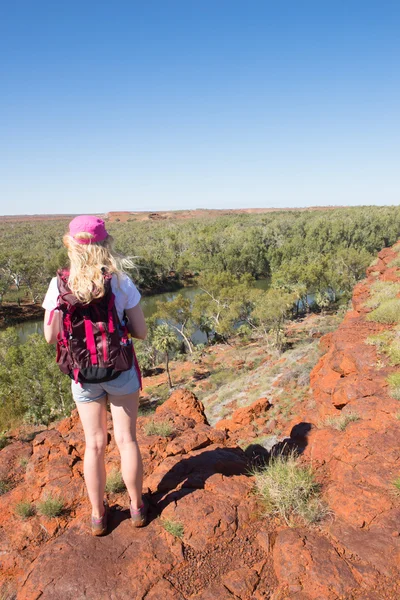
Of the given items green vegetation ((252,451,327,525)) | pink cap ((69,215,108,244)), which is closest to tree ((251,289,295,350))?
green vegetation ((252,451,327,525))

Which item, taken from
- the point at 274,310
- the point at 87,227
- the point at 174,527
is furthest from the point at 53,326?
the point at 274,310

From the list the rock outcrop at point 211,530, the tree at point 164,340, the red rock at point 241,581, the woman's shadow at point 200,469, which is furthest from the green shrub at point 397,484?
the tree at point 164,340

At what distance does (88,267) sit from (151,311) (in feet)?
174

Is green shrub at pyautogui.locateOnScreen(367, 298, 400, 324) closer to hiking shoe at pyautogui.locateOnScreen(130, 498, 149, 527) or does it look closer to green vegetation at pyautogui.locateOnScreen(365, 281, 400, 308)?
green vegetation at pyautogui.locateOnScreen(365, 281, 400, 308)

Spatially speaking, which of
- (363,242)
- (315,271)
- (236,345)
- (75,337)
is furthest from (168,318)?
(363,242)

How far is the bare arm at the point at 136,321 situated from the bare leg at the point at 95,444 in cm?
57

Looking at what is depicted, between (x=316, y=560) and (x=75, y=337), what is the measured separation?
7.70 feet

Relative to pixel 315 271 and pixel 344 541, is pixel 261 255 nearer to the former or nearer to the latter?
pixel 315 271

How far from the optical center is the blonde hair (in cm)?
235

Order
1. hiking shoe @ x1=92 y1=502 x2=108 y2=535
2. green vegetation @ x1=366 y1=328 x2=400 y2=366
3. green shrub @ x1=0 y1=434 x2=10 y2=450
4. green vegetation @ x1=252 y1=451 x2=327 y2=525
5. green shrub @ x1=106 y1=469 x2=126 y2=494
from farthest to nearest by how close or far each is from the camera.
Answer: green shrub @ x1=0 y1=434 x2=10 y2=450
green vegetation @ x1=366 y1=328 x2=400 y2=366
green shrub @ x1=106 y1=469 x2=126 y2=494
green vegetation @ x1=252 y1=451 x2=327 y2=525
hiking shoe @ x1=92 y1=502 x2=108 y2=535

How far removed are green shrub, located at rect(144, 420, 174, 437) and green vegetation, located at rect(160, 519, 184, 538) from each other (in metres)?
1.88

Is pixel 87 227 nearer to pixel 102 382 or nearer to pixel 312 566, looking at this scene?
pixel 102 382

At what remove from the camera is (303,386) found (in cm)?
1155

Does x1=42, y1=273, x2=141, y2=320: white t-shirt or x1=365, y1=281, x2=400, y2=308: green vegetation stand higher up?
x1=42, y1=273, x2=141, y2=320: white t-shirt
